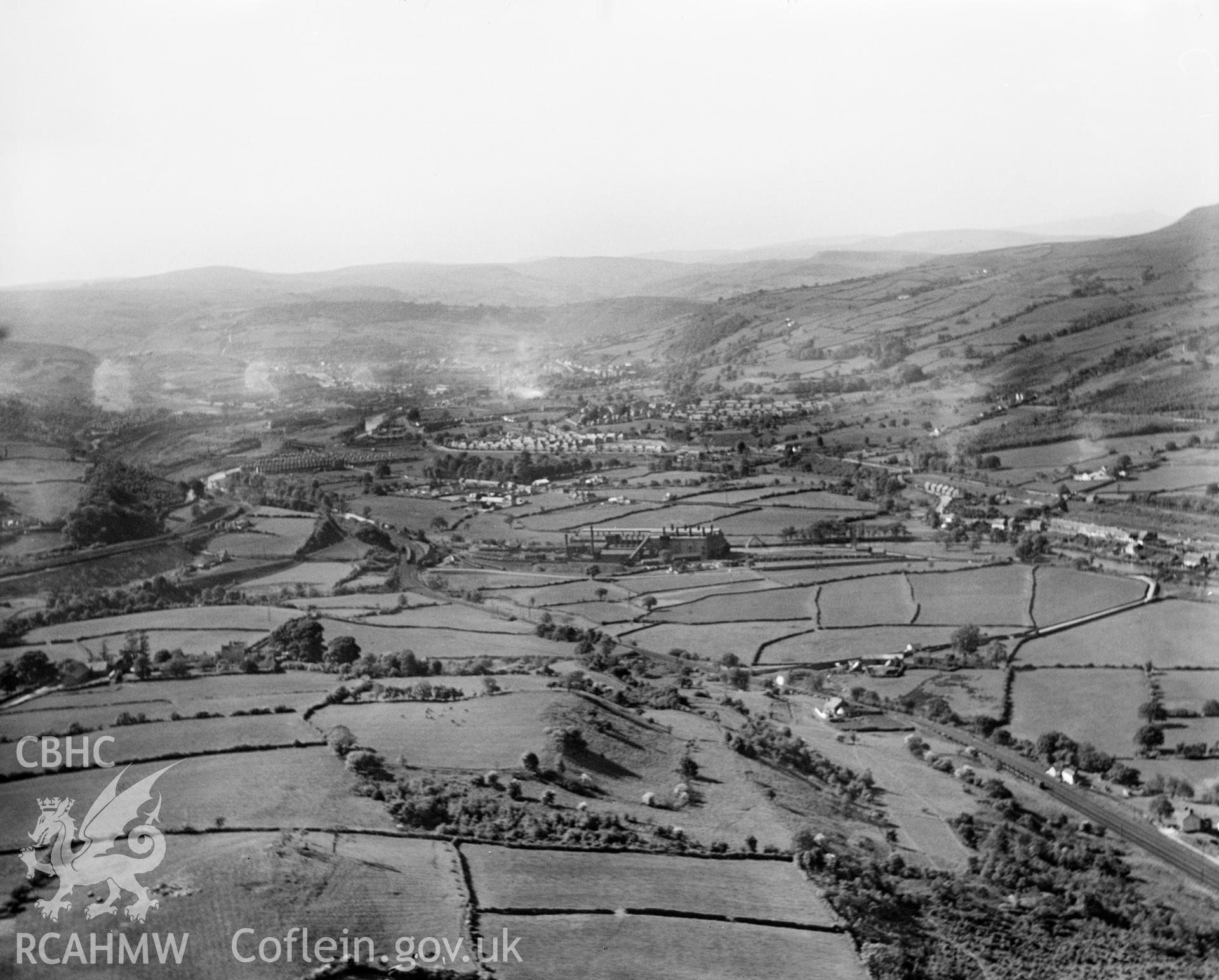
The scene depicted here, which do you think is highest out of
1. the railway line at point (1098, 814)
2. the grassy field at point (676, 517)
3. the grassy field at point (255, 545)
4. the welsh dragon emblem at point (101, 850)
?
the grassy field at point (255, 545)

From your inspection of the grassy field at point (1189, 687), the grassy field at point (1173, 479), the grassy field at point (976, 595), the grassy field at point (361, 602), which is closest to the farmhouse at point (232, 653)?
the grassy field at point (361, 602)

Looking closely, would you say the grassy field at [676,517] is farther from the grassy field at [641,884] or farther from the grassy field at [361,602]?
the grassy field at [641,884]

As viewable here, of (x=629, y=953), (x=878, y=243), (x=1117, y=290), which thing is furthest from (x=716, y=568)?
(x=878, y=243)

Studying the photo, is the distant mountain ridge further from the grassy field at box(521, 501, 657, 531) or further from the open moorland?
the grassy field at box(521, 501, 657, 531)

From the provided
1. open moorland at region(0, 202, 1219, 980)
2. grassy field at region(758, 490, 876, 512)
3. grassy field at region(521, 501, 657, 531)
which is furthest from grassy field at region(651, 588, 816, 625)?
grassy field at region(758, 490, 876, 512)

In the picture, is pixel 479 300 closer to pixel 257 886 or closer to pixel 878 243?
pixel 878 243

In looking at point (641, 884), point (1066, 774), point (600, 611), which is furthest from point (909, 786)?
point (600, 611)

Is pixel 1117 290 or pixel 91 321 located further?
pixel 1117 290
